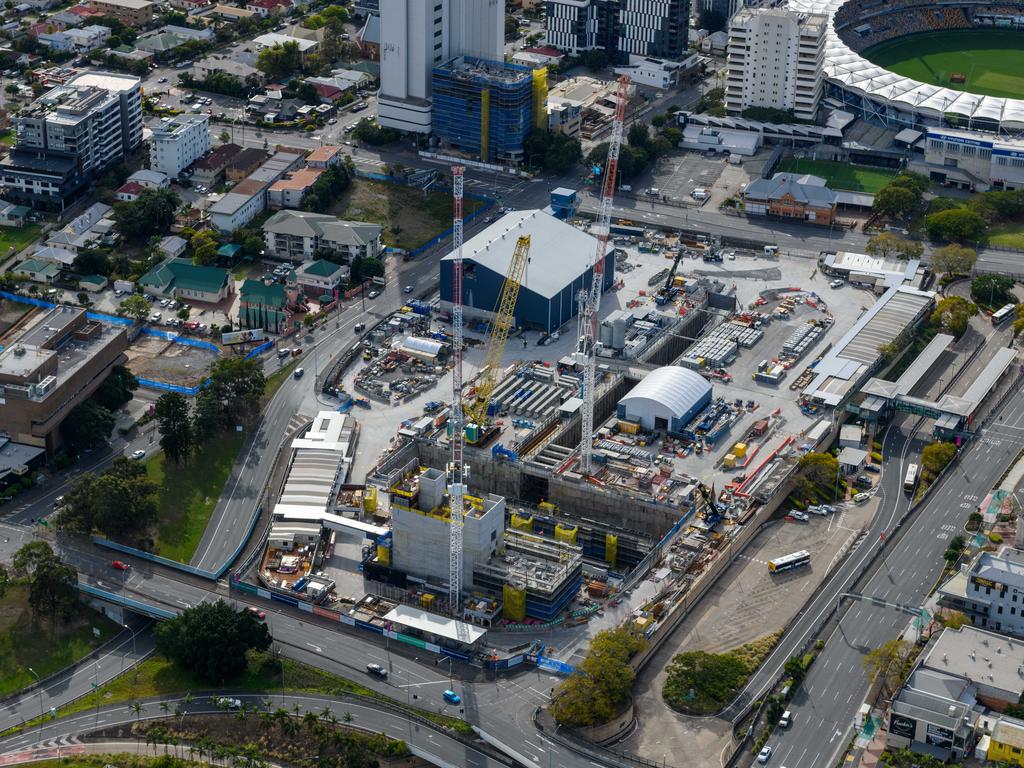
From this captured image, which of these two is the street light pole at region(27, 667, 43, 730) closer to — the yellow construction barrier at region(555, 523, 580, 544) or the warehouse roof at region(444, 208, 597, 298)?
the yellow construction barrier at region(555, 523, 580, 544)

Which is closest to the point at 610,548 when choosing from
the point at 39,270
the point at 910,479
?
the point at 910,479

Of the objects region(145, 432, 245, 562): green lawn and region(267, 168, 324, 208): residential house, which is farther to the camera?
region(267, 168, 324, 208): residential house

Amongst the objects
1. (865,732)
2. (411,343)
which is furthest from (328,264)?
(865,732)

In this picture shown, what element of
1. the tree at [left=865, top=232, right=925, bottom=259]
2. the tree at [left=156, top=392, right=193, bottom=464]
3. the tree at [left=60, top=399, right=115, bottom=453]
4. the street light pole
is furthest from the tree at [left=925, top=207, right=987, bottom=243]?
Result: the street light pole

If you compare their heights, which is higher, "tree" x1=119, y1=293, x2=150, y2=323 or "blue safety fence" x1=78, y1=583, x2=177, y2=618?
"tree" x1=119, y1=293, x2=150, y2=323

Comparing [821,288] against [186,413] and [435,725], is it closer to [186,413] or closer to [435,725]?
[186,413]

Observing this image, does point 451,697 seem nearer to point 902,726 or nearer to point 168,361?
point 902,726
